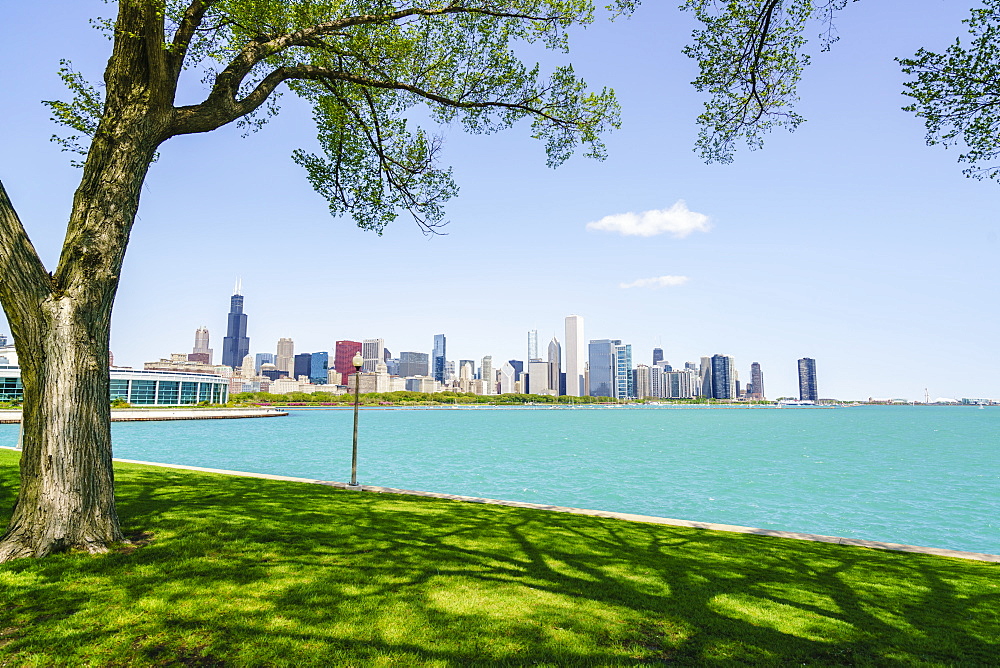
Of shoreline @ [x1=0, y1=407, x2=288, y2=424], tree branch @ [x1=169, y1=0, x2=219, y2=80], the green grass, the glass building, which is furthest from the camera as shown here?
the glass building

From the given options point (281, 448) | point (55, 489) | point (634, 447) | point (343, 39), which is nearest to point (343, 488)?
point (55, 489)

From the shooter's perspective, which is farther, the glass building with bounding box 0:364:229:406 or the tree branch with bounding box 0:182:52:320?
the glass building with bounding box 0:364:229:406

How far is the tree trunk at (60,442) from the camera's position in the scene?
656 centimetres

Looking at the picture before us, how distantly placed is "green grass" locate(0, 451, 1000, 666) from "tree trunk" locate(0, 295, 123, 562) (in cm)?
48

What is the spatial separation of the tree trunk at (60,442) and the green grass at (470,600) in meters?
0.48

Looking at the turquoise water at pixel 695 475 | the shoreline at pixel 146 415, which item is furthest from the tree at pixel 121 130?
the shoreline at pixel 146 415

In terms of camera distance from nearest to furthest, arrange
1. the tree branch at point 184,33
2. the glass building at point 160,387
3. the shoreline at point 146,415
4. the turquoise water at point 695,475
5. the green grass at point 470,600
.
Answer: the green grass at point 470,600 → the tree branch at point 184,33 → the turquoise water at point 695,475 → the shoreline at point 146,415 → the glass building at point 160,387

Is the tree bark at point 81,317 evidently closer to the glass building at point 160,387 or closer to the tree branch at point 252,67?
the tree branch at point 252,67

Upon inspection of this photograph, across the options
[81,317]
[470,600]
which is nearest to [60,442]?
[81,317]

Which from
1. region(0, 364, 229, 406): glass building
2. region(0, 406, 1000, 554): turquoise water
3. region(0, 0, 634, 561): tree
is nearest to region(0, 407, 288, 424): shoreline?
region(0, 406, 1000, 554): turquoise water

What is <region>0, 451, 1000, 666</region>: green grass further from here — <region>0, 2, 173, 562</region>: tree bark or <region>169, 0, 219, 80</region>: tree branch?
<region>169, 0, 219, 80</region>: tree branch

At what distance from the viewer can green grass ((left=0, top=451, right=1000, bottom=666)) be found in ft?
14.7

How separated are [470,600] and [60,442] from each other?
5.54 m

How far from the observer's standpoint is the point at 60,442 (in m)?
6.66
